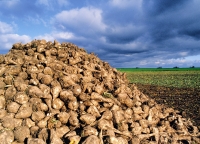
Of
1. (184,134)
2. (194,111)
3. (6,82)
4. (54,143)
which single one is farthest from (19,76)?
(194,111)

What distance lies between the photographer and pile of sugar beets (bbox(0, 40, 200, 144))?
5086mm

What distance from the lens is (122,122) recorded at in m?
5.70

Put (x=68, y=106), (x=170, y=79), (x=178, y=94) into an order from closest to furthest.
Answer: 1. (x=68, y=106)
2. (x=178, y=94)
3. (x=170, y=79)

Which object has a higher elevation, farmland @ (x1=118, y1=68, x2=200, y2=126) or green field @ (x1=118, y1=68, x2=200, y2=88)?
green field @ (x1=118, y1=68, x2=200, y2=88)

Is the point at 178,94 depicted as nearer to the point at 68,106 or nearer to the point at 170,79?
the point at 68,106

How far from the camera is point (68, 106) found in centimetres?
568

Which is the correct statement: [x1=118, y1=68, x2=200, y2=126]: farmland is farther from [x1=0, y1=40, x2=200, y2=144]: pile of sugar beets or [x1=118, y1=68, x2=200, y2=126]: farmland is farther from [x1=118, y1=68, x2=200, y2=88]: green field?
[x1=0, y1=40, x2=200, y2=144]: pile of sugar beets

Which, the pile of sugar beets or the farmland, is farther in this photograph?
the farmland

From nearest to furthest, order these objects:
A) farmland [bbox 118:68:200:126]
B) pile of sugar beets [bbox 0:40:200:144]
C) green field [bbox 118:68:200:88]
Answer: pile of sugar beets [bbox 0:40:200:144]
farmland [bbox 118:68:200:126]
green field [bbox 118:68:200:88]

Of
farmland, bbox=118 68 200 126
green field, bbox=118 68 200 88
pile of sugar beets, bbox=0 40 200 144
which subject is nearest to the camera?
pile of sugar beets, bbox=0 40 200 144

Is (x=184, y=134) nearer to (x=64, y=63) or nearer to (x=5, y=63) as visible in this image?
(x=64, y=63)

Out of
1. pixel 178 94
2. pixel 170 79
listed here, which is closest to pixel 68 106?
pixel 178 94

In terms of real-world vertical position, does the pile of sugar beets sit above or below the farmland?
above

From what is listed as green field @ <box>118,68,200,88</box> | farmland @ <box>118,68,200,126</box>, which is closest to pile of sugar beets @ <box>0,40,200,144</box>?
farmland @ <box>118,68,200,126</box>
